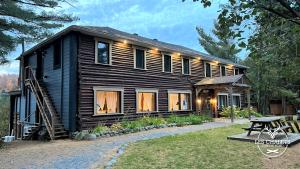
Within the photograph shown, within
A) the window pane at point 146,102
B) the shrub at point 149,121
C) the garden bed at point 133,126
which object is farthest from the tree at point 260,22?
the window pane at point 146,102

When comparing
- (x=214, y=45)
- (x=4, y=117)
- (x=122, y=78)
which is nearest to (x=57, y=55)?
(x=122, y=78)

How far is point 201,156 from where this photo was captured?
24.5ft

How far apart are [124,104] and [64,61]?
420cm

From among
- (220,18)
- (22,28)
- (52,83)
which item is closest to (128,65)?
(52,83)

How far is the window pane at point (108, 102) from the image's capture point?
581 inches

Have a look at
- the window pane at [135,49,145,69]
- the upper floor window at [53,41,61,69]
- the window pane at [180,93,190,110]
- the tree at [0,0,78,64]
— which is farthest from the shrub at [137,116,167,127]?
the tree at [0,0,78,64]

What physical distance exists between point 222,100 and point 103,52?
45.5 feet

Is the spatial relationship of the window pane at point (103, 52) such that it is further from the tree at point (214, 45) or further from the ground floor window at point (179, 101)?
the tree at point (214, 45)

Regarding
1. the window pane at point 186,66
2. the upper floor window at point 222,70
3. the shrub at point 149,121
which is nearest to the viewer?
the shrub at point 149,121

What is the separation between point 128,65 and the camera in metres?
16.2

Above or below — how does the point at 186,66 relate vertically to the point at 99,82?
above

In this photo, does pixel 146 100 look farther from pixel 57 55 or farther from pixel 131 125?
pixel 57 55

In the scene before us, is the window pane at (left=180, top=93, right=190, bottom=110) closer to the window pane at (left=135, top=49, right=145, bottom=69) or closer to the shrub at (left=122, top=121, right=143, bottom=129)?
the window pane at (left=135, top=49, right=145, bottom=69)

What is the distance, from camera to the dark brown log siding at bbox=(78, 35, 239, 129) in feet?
45.3
